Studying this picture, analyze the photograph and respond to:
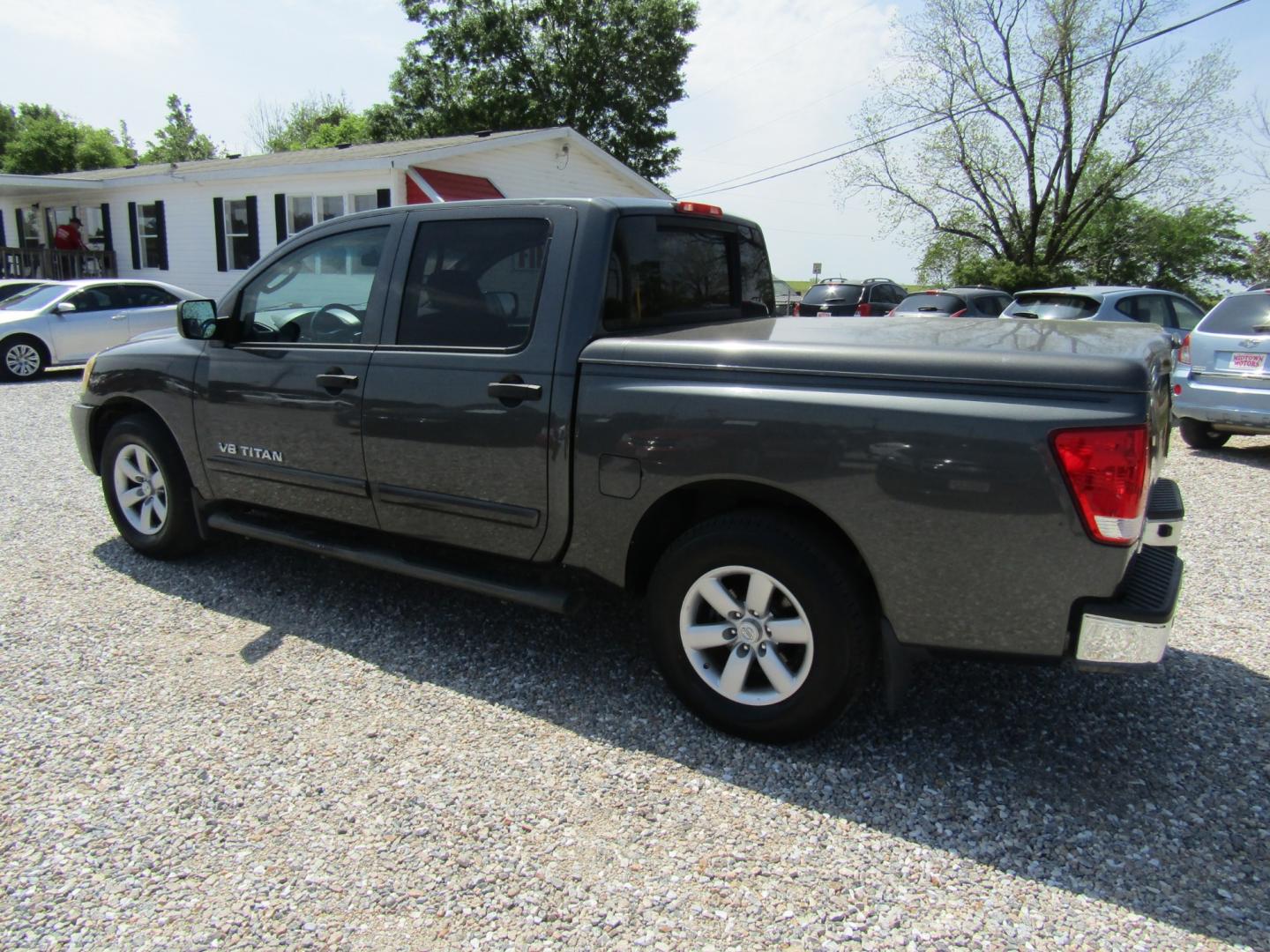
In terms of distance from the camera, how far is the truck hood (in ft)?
7.88

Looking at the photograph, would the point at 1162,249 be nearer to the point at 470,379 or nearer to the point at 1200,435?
the point at 1200,435

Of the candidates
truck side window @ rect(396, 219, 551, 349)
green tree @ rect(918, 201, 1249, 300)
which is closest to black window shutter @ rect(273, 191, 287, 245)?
truck side window @ rect(396, 219, 551, 349)

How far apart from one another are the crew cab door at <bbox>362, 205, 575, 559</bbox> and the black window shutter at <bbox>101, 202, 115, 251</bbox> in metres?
20.3

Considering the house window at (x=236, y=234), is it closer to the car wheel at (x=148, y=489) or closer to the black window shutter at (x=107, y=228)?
the black window shutter at (x=107, y=228)

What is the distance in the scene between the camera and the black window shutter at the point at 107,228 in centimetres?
1995

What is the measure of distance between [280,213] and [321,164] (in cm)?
194

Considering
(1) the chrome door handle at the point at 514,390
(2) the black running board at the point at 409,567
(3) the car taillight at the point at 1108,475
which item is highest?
(1) the chrome door handle at the point at 514,390

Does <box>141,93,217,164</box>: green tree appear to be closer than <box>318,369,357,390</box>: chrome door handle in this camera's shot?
No

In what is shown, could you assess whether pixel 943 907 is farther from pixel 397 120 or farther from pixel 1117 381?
pixel 397 120

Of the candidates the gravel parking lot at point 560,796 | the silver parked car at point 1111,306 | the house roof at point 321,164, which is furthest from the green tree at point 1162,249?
the gravel parking lot at point 560,796

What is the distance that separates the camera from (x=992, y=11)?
96.7ft

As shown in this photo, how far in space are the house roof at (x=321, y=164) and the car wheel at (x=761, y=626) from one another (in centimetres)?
1137

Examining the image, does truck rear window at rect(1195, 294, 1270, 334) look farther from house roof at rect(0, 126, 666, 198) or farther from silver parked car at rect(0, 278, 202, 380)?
silver parked car at rect(0, 278, 202, 380)

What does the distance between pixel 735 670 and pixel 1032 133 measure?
3274cm
